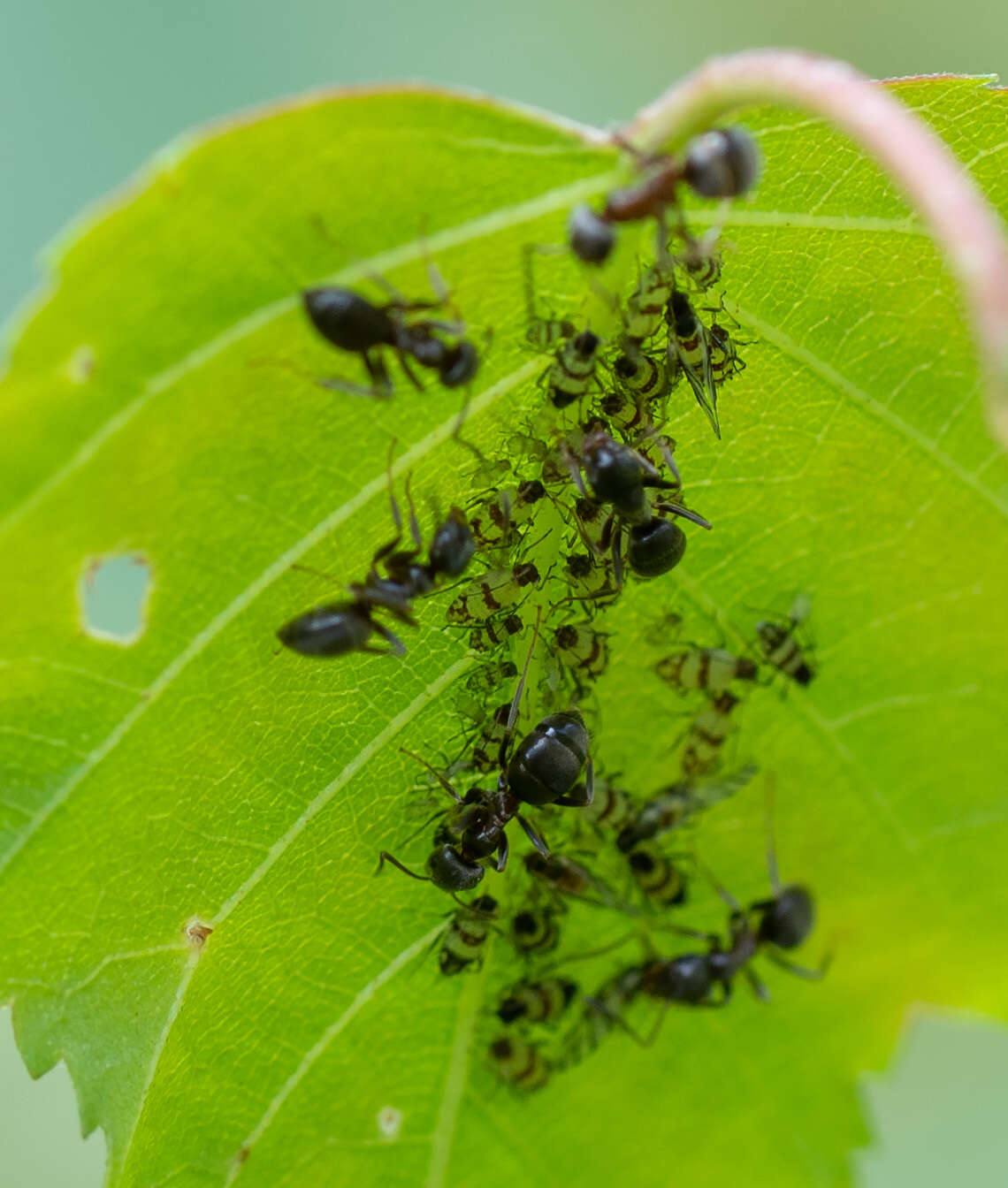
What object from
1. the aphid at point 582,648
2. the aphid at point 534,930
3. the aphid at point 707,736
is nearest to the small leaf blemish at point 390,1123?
the aphid at point 534,930

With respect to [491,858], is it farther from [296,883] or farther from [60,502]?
[60,502]

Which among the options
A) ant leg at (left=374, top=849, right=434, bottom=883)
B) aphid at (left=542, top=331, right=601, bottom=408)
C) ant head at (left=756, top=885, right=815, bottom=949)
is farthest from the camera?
ant head at (left=756, top=885, right=815, bottom=949)

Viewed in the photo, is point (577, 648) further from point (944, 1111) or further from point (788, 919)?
point (944, 1111)

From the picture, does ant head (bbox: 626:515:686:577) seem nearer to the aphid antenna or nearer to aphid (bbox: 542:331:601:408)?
the aphid antenna

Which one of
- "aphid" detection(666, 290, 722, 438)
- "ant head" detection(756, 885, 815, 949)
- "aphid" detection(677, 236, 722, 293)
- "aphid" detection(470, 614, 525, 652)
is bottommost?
"ant head" detection(756, 885, 815, 949)

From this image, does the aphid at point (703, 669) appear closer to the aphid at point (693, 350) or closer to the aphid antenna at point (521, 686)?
the aphid antenna at point (521, 686)

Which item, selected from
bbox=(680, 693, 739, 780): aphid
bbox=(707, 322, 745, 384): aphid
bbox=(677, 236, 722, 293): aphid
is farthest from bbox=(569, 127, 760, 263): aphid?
bbox=(680, 693, 739, 780): aphid
